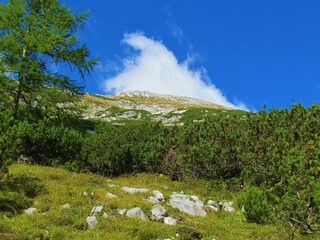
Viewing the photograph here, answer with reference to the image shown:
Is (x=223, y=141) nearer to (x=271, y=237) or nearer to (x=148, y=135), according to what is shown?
(x=148, y=135)

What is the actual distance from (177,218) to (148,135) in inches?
479

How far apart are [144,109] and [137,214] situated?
70.8m

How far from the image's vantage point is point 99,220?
10.9m

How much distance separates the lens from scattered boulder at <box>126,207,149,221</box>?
11.7 metres

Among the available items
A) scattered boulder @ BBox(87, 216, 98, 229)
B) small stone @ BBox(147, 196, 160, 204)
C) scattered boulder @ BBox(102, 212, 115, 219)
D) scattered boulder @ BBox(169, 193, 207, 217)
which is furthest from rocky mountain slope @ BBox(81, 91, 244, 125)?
scattered boulder @ BBox(87, 216, 98, 229)

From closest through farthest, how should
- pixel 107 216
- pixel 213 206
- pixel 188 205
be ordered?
pixel 107 216
pixel 188 205
pixel 213 206

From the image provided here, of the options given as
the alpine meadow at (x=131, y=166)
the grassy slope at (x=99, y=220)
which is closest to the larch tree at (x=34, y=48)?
the alpine meadow at (x=131, y=166)

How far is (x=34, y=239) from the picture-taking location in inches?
366

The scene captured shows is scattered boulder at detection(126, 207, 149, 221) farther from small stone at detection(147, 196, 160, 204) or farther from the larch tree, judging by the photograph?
the larch tree

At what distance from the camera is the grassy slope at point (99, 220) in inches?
388

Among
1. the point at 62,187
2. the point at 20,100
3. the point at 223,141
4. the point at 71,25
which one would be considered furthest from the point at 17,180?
the point at 71,25

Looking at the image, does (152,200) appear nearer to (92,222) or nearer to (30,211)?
(92,222)

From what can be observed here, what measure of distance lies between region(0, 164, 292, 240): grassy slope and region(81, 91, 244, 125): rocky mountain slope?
1123 centimetres

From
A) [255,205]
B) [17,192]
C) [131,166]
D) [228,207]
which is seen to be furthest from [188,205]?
[131,166]
